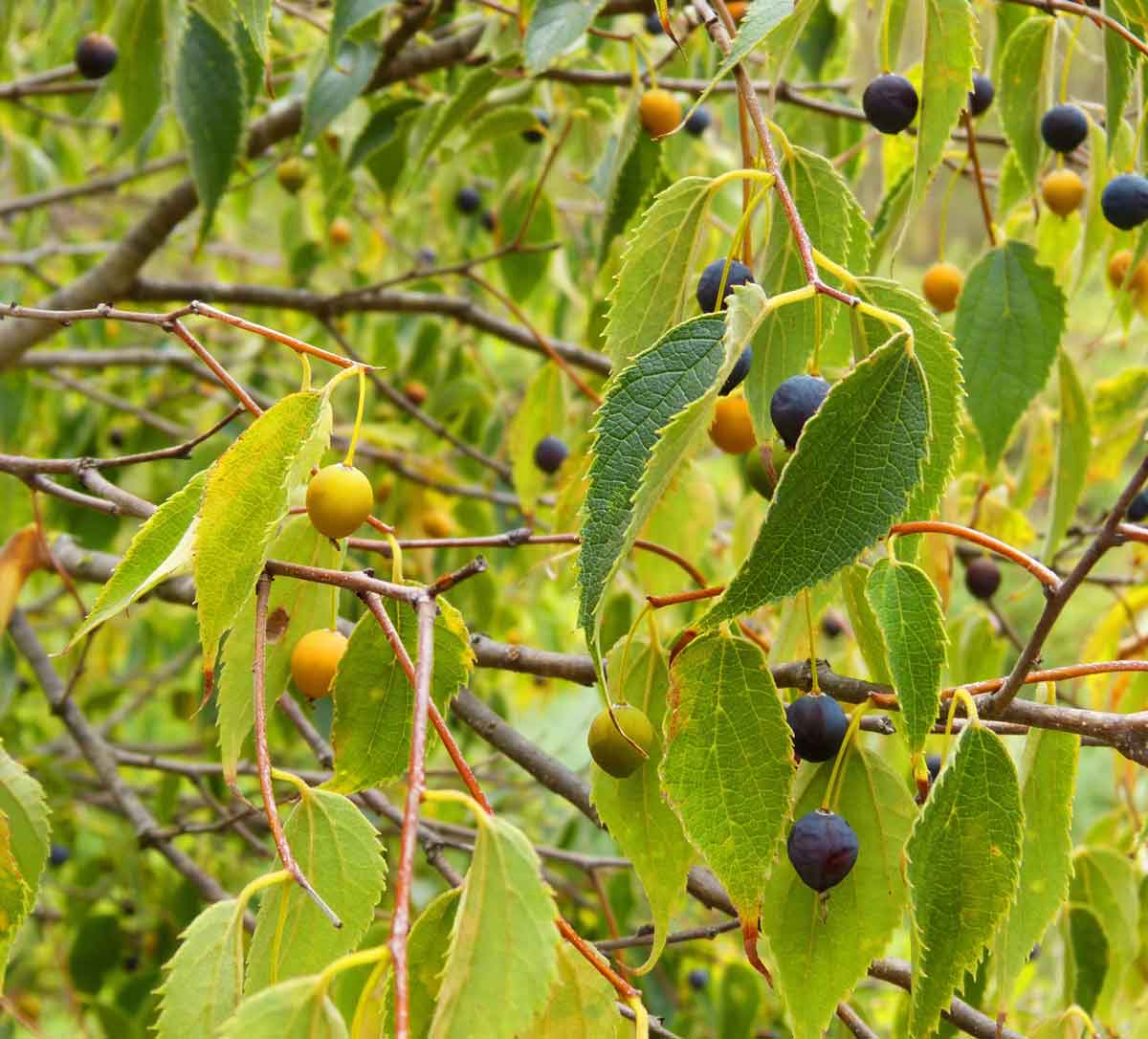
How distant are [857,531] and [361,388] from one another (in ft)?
0.92

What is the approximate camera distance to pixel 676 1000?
2404 mm

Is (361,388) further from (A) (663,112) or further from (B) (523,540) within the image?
(A) (663,112)

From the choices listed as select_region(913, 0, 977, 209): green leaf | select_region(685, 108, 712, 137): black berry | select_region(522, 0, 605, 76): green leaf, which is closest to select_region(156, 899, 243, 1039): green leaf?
select_region(913, 0, 977, 209): green leaf

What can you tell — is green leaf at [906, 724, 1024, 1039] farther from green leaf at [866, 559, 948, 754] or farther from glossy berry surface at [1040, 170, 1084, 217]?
glossy berry surface at [1040, 170, 1084, 217]

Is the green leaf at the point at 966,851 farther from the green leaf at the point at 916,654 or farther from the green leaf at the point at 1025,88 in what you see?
the green leaf at the point at 1025,88

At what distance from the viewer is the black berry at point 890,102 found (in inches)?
45.9

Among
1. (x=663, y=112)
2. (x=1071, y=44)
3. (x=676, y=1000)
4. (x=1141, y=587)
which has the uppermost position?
(x=1071, y=44)

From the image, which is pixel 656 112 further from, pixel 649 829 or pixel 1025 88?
pixel 649 829

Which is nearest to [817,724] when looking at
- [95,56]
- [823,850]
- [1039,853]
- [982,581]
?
[823,850]

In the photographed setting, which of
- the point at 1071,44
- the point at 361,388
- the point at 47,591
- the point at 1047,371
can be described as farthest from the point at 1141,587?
the point at 47,591

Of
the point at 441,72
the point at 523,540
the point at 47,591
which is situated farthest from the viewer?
the point at 47,591

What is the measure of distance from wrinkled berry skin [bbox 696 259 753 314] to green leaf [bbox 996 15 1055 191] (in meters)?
0.61

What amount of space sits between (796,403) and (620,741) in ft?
0.99

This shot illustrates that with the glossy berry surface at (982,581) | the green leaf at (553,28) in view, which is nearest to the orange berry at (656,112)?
the green leaf at (553,28)
